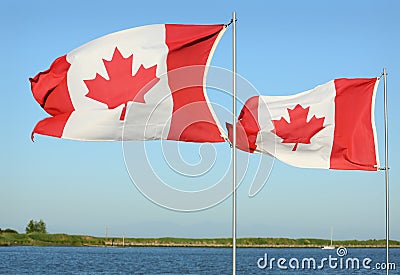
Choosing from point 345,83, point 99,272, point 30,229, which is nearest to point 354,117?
point 345,83

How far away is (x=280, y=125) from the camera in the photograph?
1686 centimetres

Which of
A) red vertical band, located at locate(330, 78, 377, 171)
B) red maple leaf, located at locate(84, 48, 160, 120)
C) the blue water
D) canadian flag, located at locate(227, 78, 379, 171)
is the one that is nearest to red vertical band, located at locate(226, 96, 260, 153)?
canadian flag, located at locate(227, 78, 379, 171)

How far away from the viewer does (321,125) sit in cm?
1736

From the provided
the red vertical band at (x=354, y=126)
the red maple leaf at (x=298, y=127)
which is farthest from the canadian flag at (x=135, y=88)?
the red vertical band at (x=354, y=126)

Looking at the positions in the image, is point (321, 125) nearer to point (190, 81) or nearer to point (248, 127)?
point (248, 127)

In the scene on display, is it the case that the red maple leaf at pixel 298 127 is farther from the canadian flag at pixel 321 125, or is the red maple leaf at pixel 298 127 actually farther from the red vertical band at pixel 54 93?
the red vertical band at pixel 54 93

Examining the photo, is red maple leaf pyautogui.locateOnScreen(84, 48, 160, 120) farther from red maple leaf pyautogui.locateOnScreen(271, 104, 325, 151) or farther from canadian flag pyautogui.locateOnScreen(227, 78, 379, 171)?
red maple leaf pyautogui.locateOnScreen(271, 104, 325, 151)

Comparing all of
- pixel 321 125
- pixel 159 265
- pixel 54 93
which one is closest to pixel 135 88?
pixel 54 93

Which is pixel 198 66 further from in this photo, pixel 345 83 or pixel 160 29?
pixel 345 83

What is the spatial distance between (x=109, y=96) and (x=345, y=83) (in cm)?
536

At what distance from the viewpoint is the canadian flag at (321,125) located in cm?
1653

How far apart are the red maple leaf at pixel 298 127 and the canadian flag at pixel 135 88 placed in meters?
2.42

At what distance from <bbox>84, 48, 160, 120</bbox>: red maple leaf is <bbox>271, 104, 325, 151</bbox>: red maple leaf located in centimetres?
310

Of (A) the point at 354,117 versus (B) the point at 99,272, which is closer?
(A) the point at 354,117
